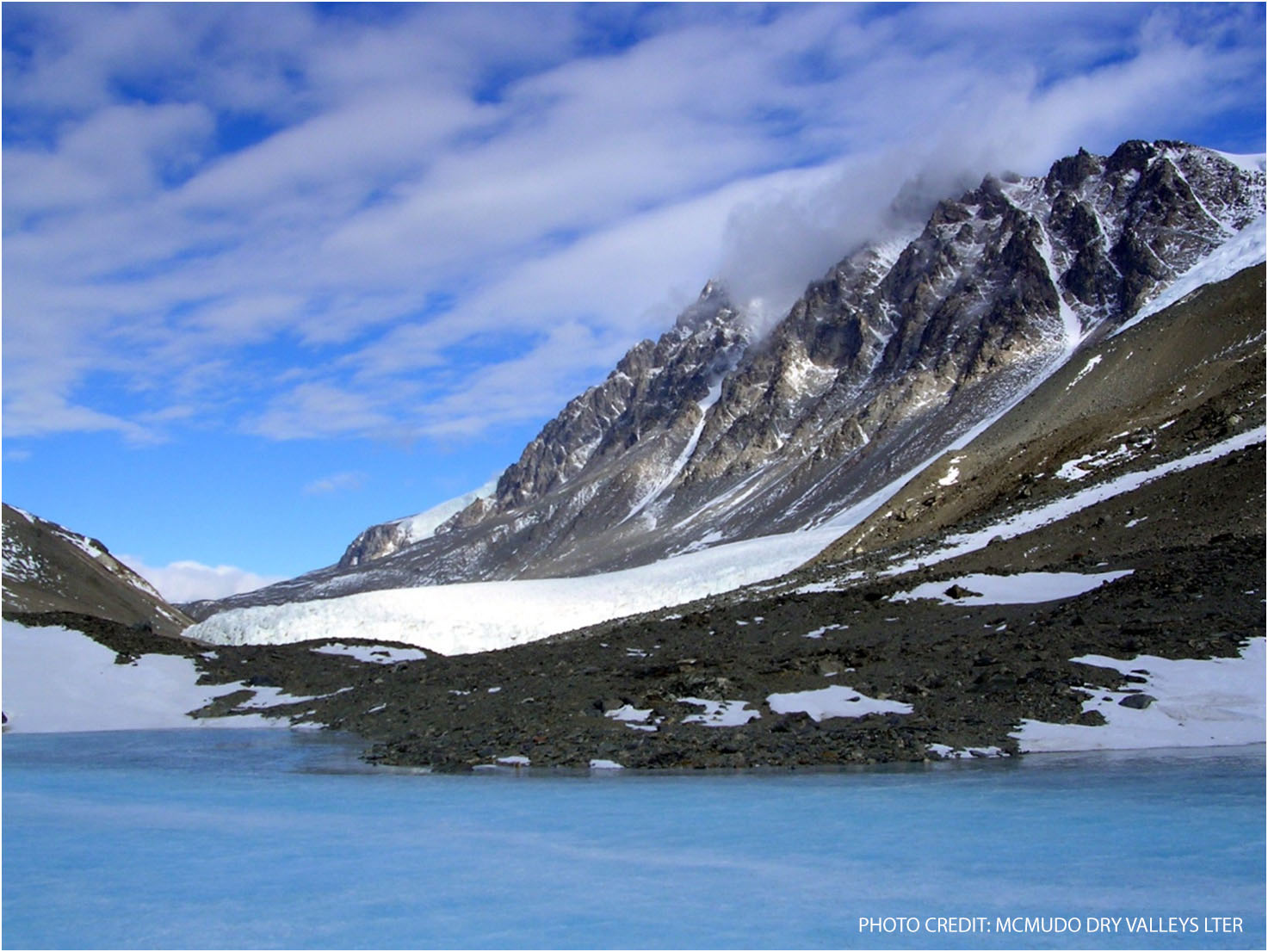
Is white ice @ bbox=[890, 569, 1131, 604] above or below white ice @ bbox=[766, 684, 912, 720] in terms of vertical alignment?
above

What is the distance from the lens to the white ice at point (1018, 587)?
85.4 feet

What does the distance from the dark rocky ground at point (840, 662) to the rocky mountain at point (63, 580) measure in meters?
21.3

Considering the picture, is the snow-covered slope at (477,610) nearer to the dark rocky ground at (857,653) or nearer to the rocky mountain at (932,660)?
the rocky mountain at (932,660)

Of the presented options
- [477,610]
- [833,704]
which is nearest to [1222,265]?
[477,610]

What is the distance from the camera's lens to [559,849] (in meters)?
11.0

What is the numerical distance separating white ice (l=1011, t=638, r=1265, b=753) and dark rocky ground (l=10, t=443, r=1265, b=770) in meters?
0.38

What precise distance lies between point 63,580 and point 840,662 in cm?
4886

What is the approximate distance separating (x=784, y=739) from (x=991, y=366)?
16937 cm

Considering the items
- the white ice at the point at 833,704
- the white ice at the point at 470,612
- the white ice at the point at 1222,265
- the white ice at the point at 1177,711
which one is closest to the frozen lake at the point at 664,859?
the white ice at the point at 1177,711

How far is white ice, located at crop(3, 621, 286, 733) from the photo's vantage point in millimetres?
26438

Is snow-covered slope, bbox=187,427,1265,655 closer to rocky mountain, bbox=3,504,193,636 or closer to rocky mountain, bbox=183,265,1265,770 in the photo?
rocky mountain, bbox=3,504,193,636

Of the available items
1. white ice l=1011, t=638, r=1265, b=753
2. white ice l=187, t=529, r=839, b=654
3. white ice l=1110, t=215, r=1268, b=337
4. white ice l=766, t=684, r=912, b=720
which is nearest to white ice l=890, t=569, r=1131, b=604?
white ice l=1011, t=638, r=1265, b=753

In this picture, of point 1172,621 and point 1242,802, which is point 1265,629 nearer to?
point 1172,621

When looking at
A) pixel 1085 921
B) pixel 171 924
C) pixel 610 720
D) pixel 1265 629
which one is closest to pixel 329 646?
pixel 610 720
